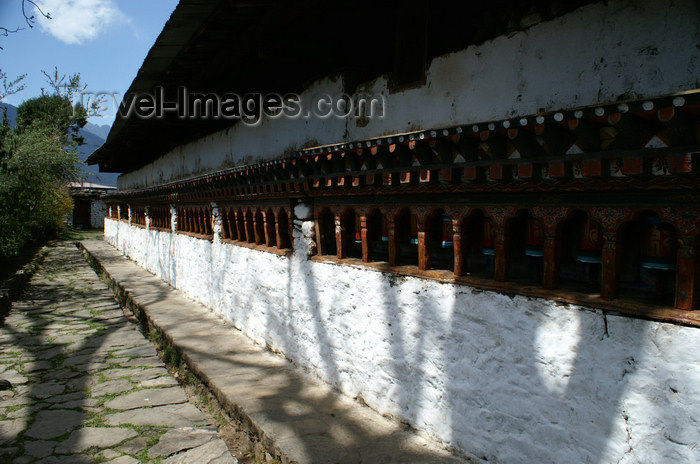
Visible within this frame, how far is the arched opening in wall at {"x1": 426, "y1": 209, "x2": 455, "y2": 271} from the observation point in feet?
10.4

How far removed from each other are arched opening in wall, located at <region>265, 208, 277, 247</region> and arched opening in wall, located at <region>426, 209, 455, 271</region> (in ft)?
7.38

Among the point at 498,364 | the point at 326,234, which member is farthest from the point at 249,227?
the point at 498,364

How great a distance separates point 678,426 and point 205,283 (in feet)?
21.8

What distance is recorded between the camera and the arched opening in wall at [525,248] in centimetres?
263

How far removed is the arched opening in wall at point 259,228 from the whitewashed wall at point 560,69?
6.56 ft

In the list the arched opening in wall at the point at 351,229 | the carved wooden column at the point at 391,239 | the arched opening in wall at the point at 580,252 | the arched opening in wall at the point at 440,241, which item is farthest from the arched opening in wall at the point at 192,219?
the arched opening in wall at the point at 580,252

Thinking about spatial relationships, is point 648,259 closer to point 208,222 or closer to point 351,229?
point 351,229

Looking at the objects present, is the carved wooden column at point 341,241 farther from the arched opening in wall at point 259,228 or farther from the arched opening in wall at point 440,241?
the arched opening in wall at point 259,228

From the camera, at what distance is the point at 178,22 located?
3469mm

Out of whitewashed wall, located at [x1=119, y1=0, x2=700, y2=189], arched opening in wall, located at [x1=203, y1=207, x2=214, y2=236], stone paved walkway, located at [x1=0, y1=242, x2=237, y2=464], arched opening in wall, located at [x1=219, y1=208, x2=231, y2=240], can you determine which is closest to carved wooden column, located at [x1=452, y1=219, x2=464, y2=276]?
whitewashed wall, located at [x1=119, y1=0, x2=700, y2=189]

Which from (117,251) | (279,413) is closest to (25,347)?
(279,413)

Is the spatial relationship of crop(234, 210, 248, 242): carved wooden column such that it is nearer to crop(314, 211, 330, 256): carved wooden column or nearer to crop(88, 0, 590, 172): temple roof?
crop(88, 0, 590, 172): temple roof

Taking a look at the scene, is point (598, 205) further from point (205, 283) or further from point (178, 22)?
point (205, 283)

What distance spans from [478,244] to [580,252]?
0.90 m
